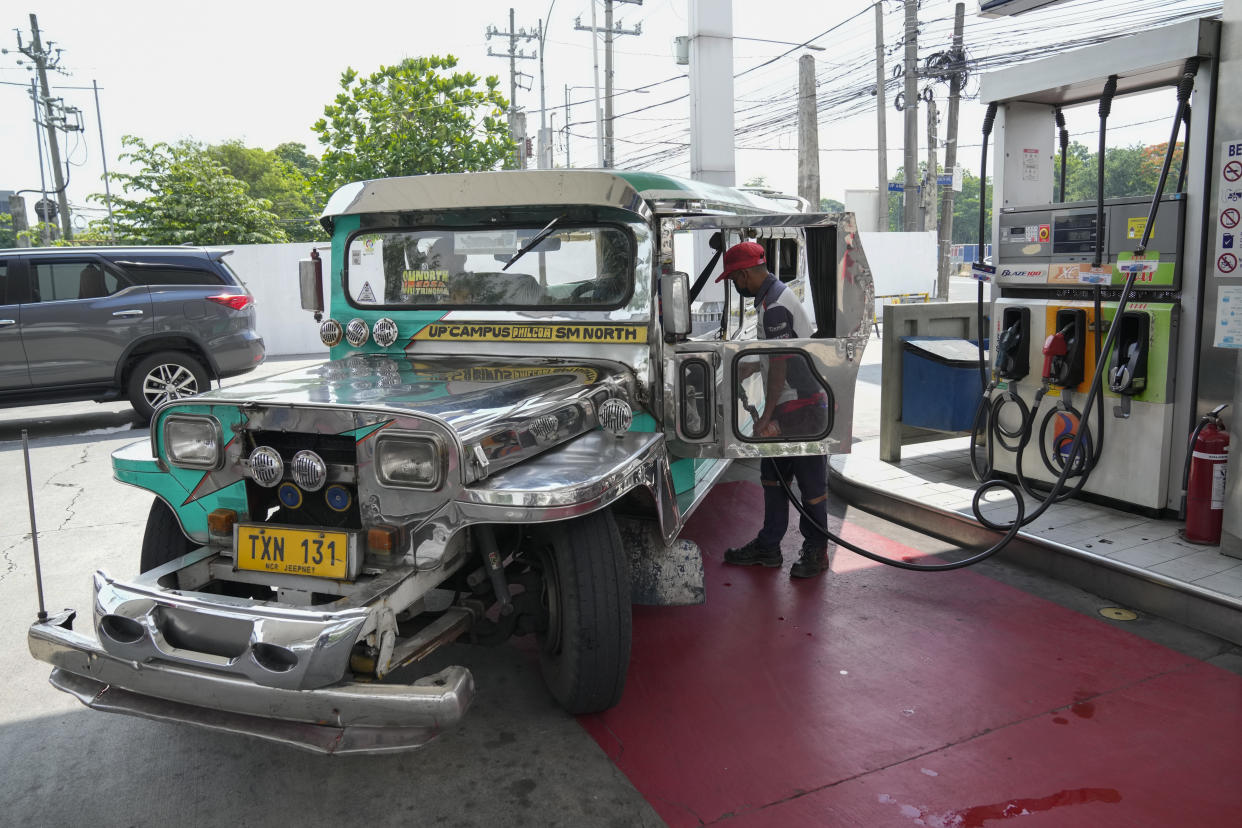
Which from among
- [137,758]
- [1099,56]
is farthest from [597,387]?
[1099,56]

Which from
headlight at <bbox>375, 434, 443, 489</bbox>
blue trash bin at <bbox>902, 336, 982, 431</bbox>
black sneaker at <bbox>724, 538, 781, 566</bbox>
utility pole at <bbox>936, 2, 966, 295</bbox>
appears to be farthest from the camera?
utility pole at <bbox>936, 2, 966, 295</bbox>

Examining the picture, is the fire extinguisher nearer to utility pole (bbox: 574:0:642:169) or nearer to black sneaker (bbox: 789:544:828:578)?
black sneaker (bbox: 789:544:828:578)

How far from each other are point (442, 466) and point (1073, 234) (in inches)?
169

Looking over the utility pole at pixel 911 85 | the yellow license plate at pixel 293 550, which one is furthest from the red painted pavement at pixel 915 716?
the utility pole at pixel 911 85

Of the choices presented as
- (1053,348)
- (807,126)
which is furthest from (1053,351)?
(807,126)

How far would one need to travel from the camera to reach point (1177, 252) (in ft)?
15.1

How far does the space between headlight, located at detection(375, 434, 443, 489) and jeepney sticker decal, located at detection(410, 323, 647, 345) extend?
4.50 feet

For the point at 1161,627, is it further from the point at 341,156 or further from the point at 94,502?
the point at 341,156

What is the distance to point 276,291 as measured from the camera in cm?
1583

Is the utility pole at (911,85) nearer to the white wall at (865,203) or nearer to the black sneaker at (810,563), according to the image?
the white wall at (865,203)

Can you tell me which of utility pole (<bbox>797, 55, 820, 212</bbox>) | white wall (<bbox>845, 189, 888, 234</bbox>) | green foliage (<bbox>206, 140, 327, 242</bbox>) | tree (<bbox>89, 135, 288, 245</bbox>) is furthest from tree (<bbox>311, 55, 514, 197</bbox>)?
green foliage (<bbox>206, 140, 327, 242</bbox>)

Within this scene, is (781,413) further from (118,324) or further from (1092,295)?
(118,324)

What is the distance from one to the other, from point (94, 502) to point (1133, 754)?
657 cm

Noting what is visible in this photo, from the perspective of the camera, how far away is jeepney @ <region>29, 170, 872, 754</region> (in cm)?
257
